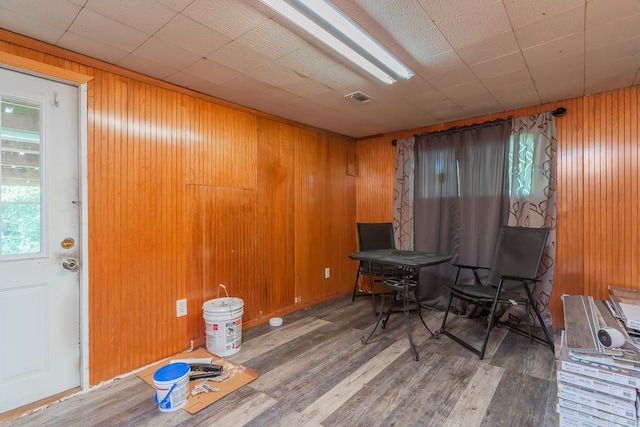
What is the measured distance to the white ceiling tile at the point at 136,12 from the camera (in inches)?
60.7

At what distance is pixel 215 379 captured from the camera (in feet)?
7.10

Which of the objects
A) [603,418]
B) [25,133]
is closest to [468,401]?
[603,418]

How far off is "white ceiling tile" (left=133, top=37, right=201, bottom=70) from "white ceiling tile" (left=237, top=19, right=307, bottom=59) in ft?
1.46

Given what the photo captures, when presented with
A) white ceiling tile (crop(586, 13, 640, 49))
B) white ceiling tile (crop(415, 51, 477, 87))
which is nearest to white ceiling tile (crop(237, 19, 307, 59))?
white ceiling tile (crop(415, 51, 477, 87))

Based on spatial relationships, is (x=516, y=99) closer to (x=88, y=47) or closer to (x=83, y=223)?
(x=88, y=47)

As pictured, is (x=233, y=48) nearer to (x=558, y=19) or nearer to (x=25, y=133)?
(x=25, y=133)

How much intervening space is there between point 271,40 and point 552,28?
1703 millimetres

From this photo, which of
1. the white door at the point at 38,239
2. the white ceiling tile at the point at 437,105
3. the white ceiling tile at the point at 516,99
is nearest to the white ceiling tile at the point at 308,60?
A: the white ceiling tile at the point at 437,105

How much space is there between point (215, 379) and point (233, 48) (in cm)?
232

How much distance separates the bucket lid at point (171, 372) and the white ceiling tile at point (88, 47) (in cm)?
214

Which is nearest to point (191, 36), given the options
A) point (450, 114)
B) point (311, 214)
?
point (311, 214)

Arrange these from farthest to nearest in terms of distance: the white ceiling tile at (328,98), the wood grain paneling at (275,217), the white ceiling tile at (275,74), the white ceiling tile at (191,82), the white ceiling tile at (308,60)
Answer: the wood grain paneling at (275,217)
the white ceiling tile at (328,98)
the white ceiling tile at (191,82)
the white ceiling tile at (275,74)
the white ceiling tile at (308,60)

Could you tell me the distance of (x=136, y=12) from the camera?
1.61 metres

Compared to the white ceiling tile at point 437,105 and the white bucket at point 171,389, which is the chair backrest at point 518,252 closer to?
the white ceiling tile at point 437,105
